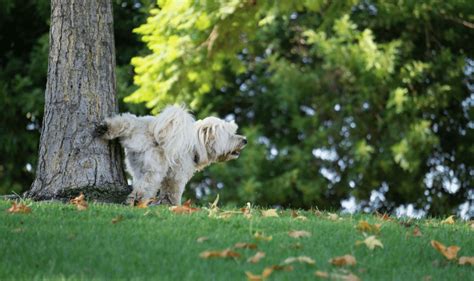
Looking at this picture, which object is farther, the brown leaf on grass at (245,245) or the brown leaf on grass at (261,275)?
the brown leaf on grass at (245,245)

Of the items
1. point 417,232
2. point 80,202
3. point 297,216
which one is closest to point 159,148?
point 80,202

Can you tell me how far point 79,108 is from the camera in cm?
990

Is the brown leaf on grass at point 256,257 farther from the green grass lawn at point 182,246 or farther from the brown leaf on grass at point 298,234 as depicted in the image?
the brown leaf on grass at point 298,234

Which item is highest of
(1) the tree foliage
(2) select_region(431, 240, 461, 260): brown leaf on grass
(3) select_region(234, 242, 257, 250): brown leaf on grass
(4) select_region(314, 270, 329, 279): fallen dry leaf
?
(4) select_region(314, 270, 329, 279): fallen dry leaf

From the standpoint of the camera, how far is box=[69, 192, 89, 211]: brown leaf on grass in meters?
8.53

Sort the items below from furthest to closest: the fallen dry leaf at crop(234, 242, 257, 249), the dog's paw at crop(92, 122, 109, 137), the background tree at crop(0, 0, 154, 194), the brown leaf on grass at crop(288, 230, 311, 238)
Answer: the background tree at crop(0, 0, 154, 194) → the dog's paw at crop(92, 122, 109, 137) → the brown leaf on grass at crop(288, 230, 311, 238) → the fallen dry leaf at crop(234, 242, 257, 249)

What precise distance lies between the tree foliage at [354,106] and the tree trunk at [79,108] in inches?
323

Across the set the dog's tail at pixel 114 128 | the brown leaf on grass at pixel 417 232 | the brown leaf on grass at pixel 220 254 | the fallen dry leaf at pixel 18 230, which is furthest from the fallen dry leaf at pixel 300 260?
the dog's tail at pixel 114 128

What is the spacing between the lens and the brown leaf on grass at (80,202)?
336 inches

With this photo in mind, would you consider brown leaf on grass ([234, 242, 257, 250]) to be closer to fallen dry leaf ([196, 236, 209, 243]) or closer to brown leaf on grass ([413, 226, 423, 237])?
fallen dry leaf ([196, 236, 209, 243])

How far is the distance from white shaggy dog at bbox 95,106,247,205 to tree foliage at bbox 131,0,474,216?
8.14 m

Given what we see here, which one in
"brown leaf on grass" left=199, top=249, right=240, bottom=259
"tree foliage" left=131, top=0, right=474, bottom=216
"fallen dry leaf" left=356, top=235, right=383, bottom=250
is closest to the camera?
"brown leaf on grass" left=199, top=249, right=240, bottom=259

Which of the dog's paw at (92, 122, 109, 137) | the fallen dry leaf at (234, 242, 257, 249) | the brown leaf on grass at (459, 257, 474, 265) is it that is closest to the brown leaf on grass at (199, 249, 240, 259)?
the fallen dry leaf at (234, 242, 257, 249)

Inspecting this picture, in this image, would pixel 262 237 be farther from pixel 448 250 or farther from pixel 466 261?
pixel 466 261
